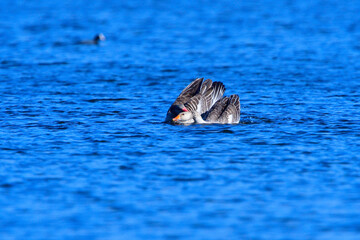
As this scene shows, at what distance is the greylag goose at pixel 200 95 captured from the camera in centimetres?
1923

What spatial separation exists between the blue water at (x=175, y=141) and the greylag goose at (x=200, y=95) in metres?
0.88

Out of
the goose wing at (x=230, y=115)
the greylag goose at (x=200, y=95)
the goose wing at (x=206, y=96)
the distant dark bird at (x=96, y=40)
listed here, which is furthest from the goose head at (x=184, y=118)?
the distant dark bird at (x=96, y=40)

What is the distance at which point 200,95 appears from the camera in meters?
19.8

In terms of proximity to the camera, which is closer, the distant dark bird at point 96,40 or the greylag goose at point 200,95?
the greylag goose at point 200,95

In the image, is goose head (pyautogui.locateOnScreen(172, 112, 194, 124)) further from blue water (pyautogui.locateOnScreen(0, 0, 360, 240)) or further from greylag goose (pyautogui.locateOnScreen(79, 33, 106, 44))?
greylag goose (pyautogui.locateOnScreen(79, 33, 106, 44))

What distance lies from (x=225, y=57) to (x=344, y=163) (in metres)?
17.4

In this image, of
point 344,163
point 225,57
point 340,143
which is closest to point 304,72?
point 225,57

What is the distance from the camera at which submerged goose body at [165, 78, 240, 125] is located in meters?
18.0

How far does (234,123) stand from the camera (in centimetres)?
1808

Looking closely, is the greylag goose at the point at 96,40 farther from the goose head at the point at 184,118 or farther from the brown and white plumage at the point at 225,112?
the goose head at the point at 184,118

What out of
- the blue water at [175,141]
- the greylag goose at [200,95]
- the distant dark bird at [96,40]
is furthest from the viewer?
the distant dark bird at [96,40]

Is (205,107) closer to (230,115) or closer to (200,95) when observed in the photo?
(200,95)

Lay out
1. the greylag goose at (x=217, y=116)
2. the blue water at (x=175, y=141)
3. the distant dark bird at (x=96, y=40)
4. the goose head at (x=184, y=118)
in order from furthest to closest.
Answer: the distant dark bird at (x=96, y=40) → the greylag goose at (x=217, y=116) → the goose head at (x=184, y=118) → the blue water at (x=175, y=141)

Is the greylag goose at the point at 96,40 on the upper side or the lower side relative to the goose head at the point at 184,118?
upper
